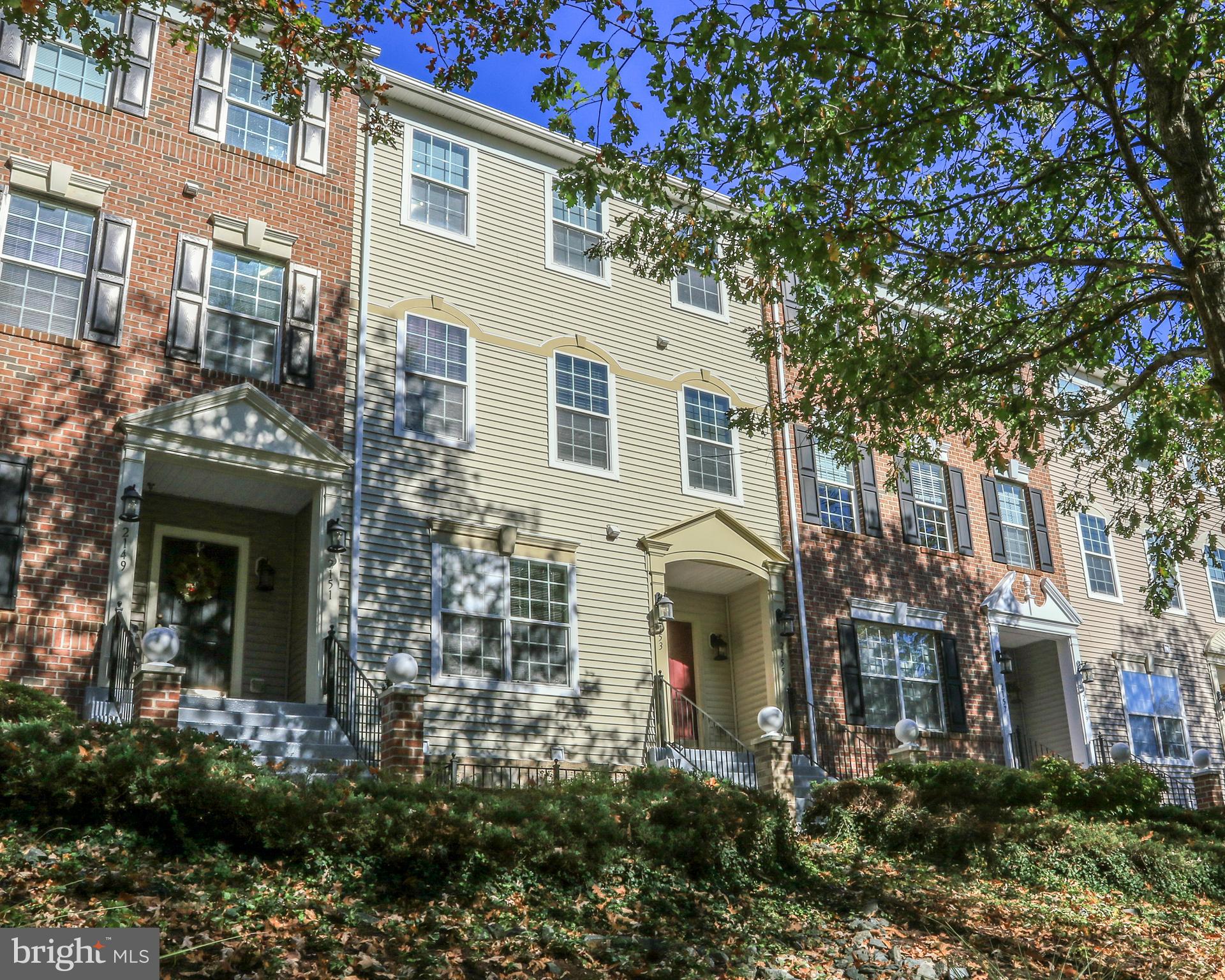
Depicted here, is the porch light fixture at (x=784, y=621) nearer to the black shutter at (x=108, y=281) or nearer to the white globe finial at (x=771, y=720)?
the white globe finial at (x=771, y=720)

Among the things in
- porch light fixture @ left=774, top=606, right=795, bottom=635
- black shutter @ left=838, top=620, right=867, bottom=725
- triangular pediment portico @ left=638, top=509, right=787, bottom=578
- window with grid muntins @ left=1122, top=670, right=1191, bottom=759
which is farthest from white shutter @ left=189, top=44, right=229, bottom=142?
window with grid muntins @ left=1122, top=670, right=1191, bottom=759

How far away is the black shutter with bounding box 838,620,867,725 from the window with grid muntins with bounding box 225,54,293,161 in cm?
1043

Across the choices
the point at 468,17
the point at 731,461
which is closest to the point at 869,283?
the point at 468,17

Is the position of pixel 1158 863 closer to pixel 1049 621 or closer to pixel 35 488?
pixel 1049 621

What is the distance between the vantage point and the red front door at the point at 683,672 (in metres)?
15.7

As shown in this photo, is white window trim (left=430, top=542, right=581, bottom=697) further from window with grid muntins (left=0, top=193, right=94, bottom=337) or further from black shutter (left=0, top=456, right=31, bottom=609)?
window with grid muntins (left=0, top=193, right=94, bottom=337)

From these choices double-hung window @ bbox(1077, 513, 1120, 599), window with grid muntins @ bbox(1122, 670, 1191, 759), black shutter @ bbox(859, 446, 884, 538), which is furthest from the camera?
double-hung window @ bbox(1077, 513, 1120, 599)

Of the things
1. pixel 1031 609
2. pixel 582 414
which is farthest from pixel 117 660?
pixel 1031 609

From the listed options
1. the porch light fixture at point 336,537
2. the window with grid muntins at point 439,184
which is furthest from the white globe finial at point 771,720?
the window with grid muntins at point 439,184

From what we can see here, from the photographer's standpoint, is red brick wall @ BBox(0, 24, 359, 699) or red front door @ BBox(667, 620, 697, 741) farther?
red front door @ BBox(667, 620, 697, 741)

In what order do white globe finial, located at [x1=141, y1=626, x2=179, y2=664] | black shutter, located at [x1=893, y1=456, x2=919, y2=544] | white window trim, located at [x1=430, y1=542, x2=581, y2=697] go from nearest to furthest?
white globe finial, located at [x1=141, y1=626, x2=179, y2=664] → white window trim, located at [x1=430, y1=542, x2=581, y2=697] → black shutter, located at [x1=893, y1=456, x2=919, y2=544]

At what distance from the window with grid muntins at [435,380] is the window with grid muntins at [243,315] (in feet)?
5.69

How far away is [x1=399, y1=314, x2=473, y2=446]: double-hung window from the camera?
1466 cm

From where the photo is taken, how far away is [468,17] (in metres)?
9.87
